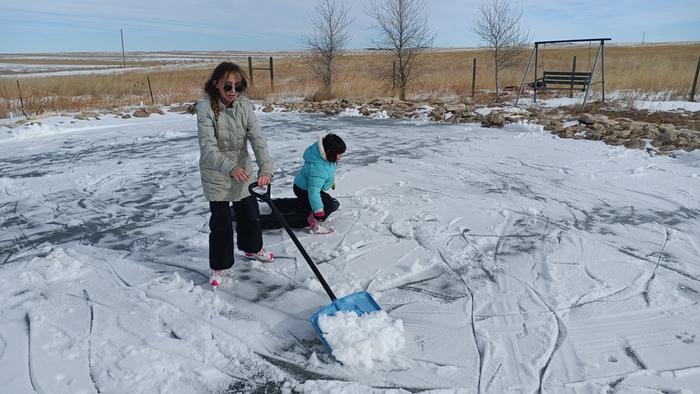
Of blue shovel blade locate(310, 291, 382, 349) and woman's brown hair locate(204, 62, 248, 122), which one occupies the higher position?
woman's brown hair locate(204, 62, 248, 122)

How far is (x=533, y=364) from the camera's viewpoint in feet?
8.34

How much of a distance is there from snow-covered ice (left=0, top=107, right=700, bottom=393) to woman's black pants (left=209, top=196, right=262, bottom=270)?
0.77 ft

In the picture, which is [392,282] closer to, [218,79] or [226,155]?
[226,155]

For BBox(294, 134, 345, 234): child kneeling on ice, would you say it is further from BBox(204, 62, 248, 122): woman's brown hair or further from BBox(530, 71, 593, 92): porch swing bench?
BBox(530, 71, 593, 92): porch swing bench

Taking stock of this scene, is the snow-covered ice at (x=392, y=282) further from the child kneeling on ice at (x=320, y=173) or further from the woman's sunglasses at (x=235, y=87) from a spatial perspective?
the woman's sunglasses at (x=235, y=87)

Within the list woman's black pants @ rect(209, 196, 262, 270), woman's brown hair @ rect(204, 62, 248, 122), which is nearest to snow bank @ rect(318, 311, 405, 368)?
woman's black pants @ rect(209, 196, 262, 270)

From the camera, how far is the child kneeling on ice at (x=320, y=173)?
13.3 ft

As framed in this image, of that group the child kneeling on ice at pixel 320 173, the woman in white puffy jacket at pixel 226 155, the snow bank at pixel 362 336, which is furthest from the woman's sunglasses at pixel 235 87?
the snow bank at pixel 362 336

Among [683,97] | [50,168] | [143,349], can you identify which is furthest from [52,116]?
[683,97]

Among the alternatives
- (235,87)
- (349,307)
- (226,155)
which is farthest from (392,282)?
(235,87)

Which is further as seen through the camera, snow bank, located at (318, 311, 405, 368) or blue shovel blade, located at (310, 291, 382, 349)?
blue shovel blade, located at (310, 291, 382, 349)

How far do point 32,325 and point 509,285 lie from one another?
320cm

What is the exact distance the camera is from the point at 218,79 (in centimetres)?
303

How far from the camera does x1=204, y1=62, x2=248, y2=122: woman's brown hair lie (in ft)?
9.89
